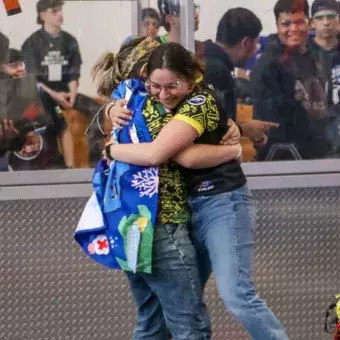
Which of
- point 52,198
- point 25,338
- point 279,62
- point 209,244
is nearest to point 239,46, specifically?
point 279,62

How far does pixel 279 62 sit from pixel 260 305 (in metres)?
1.54

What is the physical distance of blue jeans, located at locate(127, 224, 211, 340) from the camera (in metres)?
2.63

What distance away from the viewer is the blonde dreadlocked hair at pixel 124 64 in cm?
272

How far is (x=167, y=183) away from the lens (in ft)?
8.70

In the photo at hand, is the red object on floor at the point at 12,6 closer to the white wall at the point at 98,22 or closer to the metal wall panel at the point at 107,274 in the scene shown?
the white wall at the point at 98,22

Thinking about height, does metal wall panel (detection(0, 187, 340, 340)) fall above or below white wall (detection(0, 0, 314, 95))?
below

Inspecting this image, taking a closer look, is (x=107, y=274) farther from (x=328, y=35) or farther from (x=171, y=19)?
(x=328, y=35)

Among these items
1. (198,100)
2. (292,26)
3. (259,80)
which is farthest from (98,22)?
(198,100)

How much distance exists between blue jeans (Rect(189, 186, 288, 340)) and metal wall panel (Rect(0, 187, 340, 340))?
1056 millimetres

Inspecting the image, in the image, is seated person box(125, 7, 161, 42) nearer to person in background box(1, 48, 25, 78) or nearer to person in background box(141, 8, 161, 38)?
person in background box(141, 8, 161, 38)

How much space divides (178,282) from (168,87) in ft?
2.15

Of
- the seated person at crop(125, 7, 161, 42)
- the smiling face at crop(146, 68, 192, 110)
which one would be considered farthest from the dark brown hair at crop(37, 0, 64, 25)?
the smiling face at crop(146, 68, 192, 110)

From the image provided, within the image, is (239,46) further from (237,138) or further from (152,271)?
(152,271)

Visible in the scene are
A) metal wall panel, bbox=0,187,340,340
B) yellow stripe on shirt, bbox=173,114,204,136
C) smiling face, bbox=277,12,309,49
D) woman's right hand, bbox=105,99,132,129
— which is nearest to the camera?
yellow stripe on shirt, bbox=173,114,204,136
